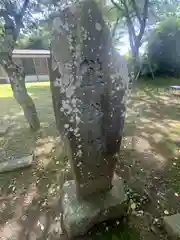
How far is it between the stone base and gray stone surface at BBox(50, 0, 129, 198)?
0.29 metres

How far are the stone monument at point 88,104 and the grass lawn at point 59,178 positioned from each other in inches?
12.3

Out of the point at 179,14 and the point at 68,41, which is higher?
the point at 179,14

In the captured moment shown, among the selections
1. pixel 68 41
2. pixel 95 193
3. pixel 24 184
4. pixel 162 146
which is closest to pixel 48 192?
pixel 24 184

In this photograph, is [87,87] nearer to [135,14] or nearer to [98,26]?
[98,26]

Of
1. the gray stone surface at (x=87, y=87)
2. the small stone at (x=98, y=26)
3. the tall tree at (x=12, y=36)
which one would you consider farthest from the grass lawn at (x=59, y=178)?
the small stone at (x=98, y=26)

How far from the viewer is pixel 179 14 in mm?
12078

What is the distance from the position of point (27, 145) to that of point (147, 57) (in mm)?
12214

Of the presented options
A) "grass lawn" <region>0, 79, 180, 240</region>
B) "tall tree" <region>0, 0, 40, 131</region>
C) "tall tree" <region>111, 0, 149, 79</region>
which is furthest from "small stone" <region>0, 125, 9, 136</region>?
"tall tree" <region>111, 0, 149, 79</region>

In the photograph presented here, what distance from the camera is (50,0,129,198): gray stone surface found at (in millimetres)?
1179

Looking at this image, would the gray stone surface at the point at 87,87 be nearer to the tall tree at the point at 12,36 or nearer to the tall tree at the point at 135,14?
the tall tree at the point at 12,36

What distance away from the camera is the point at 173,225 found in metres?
1.70

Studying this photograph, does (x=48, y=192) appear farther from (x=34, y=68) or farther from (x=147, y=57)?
(x=34, y=68)

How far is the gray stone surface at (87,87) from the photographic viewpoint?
1179mm

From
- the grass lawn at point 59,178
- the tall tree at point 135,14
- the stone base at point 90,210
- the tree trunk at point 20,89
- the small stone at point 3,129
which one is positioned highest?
the tall tree at point 135,14
